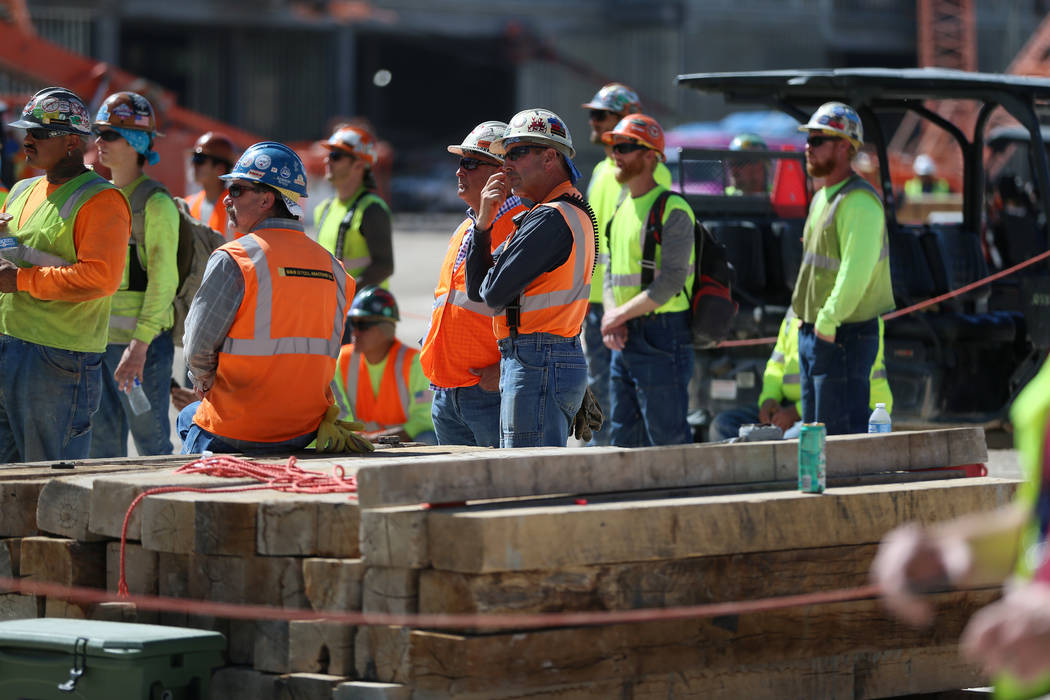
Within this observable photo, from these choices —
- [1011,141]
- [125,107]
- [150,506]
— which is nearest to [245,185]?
[150,506]

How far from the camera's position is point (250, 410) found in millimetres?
6387

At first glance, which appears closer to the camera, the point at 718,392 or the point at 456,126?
the point at 718,392

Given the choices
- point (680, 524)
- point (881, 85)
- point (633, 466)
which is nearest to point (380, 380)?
point (633, 466)

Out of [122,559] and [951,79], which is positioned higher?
[951,79]

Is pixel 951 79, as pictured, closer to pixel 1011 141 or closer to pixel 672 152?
pixel 672 152

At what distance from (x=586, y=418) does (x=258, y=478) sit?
2.21 metres

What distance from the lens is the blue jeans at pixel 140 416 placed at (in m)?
8.67

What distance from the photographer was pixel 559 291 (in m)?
6.98

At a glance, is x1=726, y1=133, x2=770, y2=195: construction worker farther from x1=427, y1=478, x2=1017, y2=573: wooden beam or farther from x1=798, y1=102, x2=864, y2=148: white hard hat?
x1=427, y1=478, x2=1017, y2=573: wooden beam

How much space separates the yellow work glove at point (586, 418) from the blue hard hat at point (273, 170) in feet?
5.65

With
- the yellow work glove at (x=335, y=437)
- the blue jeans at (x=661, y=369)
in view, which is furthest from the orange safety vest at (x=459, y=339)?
the blue jeans at (x=661, y=369)

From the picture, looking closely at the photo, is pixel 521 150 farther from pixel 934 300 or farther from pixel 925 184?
pixel 925 184

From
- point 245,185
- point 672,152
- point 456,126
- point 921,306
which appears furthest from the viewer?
point 456,126

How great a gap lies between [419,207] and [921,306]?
111 ft
